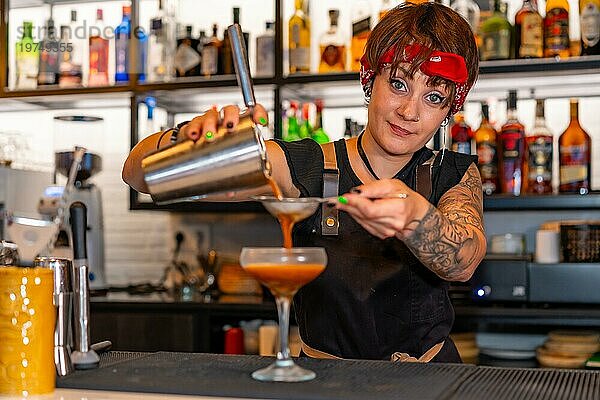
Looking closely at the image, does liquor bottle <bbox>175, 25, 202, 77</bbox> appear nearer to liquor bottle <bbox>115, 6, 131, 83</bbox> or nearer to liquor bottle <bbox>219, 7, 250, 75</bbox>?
liquor bottle <bbox>219, 7, 250, 75</bbox>

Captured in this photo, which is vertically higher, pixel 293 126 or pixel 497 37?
pixel 497 37

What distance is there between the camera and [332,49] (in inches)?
139

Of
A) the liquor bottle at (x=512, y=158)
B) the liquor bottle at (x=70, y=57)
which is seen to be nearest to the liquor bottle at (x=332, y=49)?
the liquor bottle at (x=512, y=158)

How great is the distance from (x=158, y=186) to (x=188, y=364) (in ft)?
1.09

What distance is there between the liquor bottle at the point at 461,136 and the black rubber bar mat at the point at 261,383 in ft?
5.74

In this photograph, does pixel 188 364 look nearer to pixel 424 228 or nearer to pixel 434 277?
pixel 424 228

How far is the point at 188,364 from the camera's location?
165 cm

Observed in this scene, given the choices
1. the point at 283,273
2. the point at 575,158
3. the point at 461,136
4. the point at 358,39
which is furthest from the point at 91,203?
the point at 283,273

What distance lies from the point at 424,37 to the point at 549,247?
1418 mm

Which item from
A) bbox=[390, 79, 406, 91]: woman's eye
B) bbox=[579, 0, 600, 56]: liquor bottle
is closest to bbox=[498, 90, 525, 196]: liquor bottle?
bbox=[579, 0, 600, 56]: liquor bottle

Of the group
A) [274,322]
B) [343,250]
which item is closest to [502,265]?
[274,322]

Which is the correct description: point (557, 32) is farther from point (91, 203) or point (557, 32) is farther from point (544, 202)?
point (91, 203)

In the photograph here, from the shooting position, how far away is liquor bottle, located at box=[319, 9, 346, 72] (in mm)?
3506

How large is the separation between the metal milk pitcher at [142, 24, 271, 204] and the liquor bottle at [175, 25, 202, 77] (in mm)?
2015
